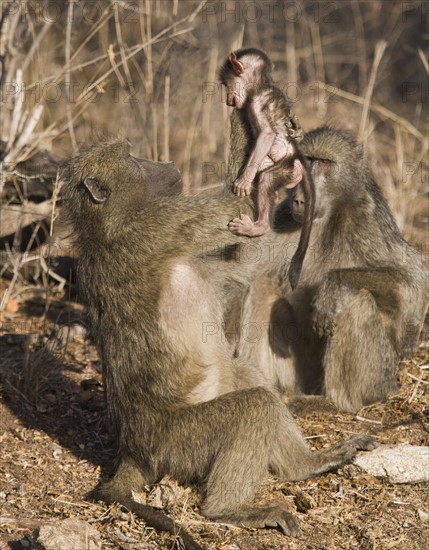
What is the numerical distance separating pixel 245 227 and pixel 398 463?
128 cm

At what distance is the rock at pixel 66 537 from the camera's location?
2.94 meters

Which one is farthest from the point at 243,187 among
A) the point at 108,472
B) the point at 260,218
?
the point at 108,472

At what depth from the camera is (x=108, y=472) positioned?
4.02 metres

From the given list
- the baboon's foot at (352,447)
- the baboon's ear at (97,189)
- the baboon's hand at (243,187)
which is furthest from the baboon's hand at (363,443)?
the baboon's ear at (97,189)

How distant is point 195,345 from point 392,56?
8131mm

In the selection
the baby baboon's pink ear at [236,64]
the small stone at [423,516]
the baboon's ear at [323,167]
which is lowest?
the small stone at [423,516]

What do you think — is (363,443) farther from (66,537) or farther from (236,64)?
(236,64)

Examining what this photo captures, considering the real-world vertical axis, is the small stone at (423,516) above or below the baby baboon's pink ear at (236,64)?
below

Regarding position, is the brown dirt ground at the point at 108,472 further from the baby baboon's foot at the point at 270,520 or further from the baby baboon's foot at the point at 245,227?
the baby baboon's foot at the point at 245,227

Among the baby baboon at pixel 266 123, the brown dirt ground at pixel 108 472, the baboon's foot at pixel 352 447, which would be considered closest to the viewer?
the brown dirt ground at pixel 108 472

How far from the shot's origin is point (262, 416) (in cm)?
354

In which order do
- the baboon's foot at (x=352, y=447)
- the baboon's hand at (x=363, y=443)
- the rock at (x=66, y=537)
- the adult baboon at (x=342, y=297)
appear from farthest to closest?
the adult baboon at (x=342, y=297), the baboon's hand at (x=363, y=443), the baboon's foot at (x=352, y=447), the rock at (x=66, y=537)

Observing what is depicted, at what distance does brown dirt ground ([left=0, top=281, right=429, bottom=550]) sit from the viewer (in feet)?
11.3

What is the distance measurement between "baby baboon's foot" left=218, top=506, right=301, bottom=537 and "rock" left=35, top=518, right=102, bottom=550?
62 centimetres
